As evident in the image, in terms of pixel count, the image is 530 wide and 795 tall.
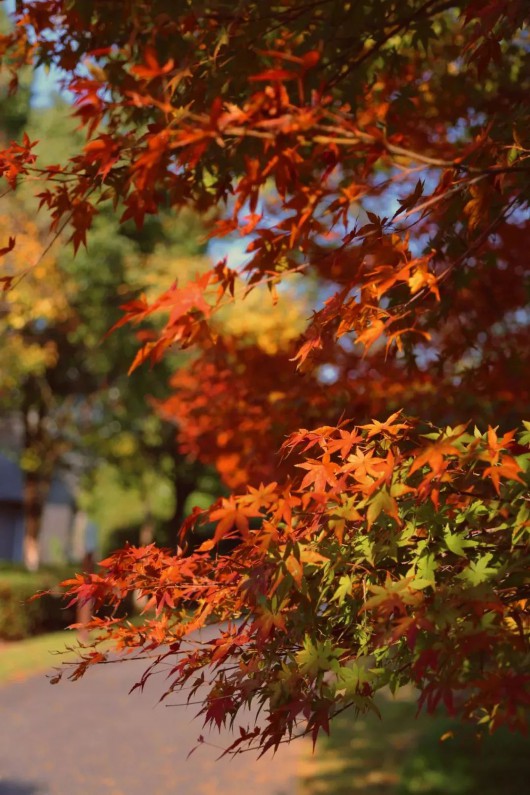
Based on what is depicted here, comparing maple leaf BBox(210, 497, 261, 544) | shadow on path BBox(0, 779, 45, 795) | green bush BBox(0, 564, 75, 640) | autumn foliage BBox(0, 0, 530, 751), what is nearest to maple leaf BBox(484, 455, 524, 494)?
autumn foliage BBox(0, 0, 530, 751)

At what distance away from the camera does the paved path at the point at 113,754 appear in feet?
26.3

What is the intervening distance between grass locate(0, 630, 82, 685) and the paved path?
3.83ft

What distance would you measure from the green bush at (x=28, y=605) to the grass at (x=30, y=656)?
0.86 feet

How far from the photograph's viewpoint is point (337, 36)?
12.6ft

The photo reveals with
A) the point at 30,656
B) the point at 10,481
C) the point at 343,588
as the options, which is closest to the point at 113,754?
the point at 30,656

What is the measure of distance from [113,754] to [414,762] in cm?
376

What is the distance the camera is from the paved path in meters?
8.01

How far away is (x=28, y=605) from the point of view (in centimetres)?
1608

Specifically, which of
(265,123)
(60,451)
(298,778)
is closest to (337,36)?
(265,123)

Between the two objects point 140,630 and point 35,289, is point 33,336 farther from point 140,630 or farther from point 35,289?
point 140,630

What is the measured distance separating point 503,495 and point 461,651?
466mm

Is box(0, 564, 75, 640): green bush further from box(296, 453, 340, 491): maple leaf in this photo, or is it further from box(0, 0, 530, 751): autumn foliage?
box(296, 453, 340, 491): maple leaf

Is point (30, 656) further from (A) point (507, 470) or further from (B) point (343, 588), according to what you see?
(A) point (507, 470)

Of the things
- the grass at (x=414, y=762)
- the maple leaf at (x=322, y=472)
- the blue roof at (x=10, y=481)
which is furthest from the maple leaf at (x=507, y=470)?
the blue roof at (x=10, y=481)
